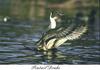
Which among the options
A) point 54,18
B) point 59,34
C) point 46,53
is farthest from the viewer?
point 54,18

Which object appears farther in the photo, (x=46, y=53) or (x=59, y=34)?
(x=46, y=53)

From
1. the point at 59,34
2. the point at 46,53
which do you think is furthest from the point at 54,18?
the point at 46,53

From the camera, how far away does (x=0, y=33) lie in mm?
31438

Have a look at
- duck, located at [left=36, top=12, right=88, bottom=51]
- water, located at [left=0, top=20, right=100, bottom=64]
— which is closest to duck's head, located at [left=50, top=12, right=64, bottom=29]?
duck, located at [left=36, top=12, right=88, bottom=51]

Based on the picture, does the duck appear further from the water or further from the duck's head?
the water

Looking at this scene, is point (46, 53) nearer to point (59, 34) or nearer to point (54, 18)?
point (59, 34)

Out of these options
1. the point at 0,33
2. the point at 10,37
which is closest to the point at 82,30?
the point at 10,37

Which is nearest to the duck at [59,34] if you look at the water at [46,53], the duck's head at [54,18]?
the duck's head at [54,18]

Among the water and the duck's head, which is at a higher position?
the duck's head

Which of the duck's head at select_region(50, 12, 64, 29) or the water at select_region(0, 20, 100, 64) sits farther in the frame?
the duck's head at select_region(50, 12, 64, 29)

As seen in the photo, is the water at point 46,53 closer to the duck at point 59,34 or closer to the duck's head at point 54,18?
the duck at point 59,34

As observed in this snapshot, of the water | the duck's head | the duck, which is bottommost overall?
the water

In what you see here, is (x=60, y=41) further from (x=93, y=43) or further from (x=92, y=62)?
(x=93, y=43)

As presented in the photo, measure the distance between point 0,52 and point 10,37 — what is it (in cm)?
699
